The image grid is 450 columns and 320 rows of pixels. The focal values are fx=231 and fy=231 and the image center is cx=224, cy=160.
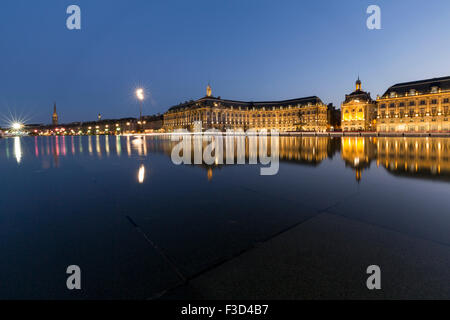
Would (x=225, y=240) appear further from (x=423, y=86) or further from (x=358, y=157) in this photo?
(x=423, y=86)

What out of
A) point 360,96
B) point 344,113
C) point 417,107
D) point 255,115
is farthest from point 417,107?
point 255,115

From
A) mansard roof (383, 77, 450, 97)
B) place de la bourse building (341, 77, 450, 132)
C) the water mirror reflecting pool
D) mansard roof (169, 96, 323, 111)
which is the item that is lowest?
the water mirror reflecting pool

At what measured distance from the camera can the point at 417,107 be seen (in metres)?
75.8

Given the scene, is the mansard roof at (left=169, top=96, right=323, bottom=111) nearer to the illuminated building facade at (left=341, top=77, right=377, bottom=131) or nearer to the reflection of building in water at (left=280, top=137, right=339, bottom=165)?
the illuminated building facade at (left=341, top=77, right=377, bottom=131)

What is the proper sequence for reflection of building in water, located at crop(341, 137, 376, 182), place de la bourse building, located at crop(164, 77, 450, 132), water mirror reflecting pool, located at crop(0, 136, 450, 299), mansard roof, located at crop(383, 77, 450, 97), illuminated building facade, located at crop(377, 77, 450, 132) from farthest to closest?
place de la bourse building, located at crop(164, 77, 450, 132) < mansard roof, located at crop(383, 77, 450, 97) < illuminated building facade, located at crop(377, 77, 450, 132) < reflection of building in water, located at crop(341, 137, 376, 182) < water mirror reflecting pool, located at crop(0, 136, 450, 299)

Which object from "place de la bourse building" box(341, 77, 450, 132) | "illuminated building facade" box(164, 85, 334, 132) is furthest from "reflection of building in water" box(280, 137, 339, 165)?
"illuminated building facade" box(164, 85, 334, 132)

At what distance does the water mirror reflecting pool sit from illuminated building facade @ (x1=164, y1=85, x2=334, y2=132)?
110m

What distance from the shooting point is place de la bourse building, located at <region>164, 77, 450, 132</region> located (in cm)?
7325

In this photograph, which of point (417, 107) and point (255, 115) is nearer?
point (417, 107)

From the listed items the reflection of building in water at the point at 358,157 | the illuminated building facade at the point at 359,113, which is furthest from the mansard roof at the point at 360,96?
the reflection of building in water at the point at 358,157

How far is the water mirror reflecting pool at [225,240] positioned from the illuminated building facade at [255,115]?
110 metres

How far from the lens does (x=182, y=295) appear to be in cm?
273

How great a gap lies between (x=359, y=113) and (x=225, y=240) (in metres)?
109
